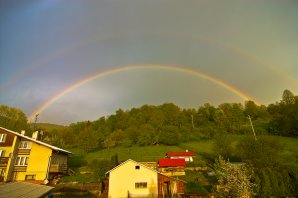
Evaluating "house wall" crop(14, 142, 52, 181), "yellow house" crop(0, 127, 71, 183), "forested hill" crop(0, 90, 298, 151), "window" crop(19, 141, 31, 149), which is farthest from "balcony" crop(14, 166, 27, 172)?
"forested hill" crop(0, 90, 298, 151)

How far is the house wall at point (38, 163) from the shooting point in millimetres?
43469

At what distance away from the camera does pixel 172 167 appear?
2048 inches

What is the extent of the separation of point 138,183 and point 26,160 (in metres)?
23.7

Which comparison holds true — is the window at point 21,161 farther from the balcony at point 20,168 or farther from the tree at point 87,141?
the tree at point 87,141

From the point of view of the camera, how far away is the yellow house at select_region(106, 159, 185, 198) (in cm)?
3734

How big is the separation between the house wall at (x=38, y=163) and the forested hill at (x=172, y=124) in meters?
34.6

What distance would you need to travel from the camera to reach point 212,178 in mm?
44562

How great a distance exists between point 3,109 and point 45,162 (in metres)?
67.9

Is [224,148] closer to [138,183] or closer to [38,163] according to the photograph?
[138,183]

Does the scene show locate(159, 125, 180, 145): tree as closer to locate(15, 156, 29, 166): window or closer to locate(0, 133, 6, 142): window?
locate(15, 156, 29, 166): window

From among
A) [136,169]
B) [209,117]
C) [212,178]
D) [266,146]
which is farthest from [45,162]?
[209,117]

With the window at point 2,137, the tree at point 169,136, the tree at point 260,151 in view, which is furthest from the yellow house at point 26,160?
the tree at point 169,136

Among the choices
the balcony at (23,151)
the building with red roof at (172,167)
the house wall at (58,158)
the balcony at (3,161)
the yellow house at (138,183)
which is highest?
the balcony at (23,151)

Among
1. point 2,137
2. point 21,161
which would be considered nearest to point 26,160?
point 21,161
